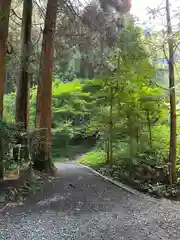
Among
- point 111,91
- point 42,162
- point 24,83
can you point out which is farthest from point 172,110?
point 24,83

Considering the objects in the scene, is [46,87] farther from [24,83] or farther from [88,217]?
[88,217]

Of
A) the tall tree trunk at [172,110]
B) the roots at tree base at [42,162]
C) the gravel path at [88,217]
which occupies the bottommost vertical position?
the gravel path at [88,217]

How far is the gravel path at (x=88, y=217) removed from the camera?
3250 millimetres

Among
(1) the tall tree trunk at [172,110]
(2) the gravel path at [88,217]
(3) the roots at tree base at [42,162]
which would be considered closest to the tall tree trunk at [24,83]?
(3) the roots at tree base at [42,162]

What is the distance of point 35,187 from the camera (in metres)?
5.39

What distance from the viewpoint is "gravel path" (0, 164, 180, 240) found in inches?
128

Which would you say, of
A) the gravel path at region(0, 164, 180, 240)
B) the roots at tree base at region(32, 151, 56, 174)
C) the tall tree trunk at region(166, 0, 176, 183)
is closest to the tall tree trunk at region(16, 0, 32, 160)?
the roots at tree base at region(32, 151, 56, 174)

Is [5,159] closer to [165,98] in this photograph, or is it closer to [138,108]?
[138,108]

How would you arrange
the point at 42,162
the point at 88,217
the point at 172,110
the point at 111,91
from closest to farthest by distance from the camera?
the point at 88,217 < the point at 42,162 < the point at 172,110 < the point at 111,91

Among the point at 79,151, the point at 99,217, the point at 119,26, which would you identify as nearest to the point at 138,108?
the point at 119,26

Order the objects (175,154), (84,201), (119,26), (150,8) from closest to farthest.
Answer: (84,201) < (150,8) < (175,154) < (119,26)

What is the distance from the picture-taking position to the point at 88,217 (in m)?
3.89

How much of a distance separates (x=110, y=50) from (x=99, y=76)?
856 millimetres

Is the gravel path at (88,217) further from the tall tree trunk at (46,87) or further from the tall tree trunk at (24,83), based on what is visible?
the tall tree trunk at (24,83)
